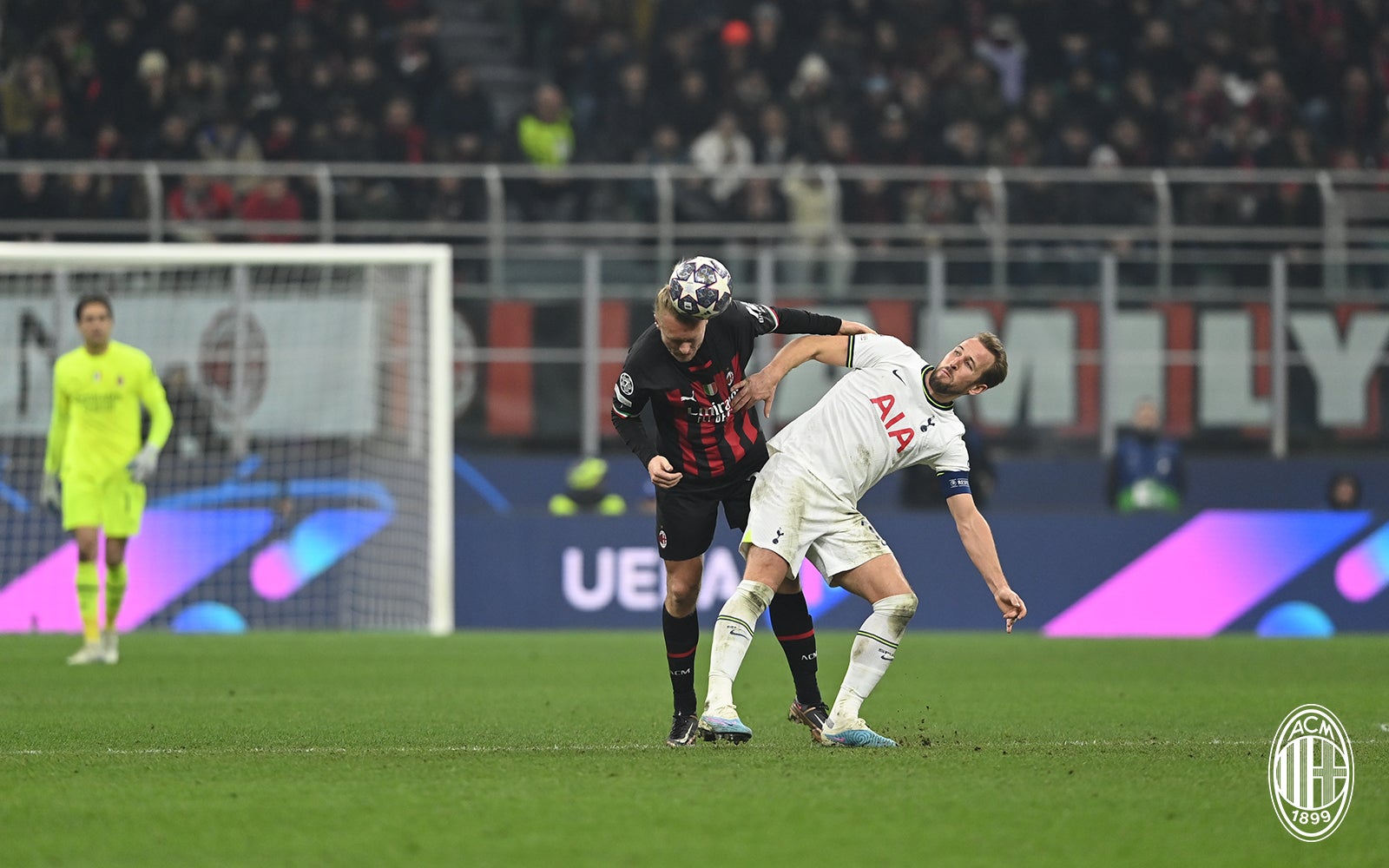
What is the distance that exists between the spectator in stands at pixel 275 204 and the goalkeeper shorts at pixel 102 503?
6090 millimetres

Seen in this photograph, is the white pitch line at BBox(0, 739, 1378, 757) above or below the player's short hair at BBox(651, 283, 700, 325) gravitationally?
below

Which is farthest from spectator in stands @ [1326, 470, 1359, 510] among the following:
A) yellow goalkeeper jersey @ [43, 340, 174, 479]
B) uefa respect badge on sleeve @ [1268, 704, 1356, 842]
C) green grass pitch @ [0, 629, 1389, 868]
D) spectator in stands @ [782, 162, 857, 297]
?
yellow goalkeeper jersey @ [43, 340, 174, 479]

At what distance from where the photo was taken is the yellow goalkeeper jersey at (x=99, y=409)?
11977 millimetres

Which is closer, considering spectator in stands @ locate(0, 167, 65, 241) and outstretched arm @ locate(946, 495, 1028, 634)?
outstretched arm @ locate(946, 495, 1028, 634)

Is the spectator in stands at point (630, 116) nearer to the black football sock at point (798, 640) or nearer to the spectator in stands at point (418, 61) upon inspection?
the spectator in stands at point (418, 61)

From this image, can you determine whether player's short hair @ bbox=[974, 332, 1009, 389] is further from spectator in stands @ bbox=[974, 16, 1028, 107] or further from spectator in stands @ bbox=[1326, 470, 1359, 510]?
spectator in stands @ bbox=[974, 16, 1028, 107]

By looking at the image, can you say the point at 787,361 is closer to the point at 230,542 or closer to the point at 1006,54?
the point at 230,542

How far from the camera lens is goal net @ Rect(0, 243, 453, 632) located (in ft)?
50.1

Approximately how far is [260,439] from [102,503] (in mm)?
4043

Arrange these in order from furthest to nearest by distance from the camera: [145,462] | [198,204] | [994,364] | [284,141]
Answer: [284,141], [198,204], [145,462], [994,364]

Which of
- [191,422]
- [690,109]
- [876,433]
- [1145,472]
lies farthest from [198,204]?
[876,433]

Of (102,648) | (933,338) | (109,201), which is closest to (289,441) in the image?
(109,201)

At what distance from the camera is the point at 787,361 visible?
752 centimetres

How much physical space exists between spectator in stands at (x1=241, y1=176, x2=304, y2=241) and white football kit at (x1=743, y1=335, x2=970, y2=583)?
11.2 meters
